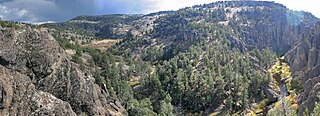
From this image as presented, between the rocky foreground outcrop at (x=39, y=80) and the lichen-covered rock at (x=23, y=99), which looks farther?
the rocky foreground outcrop at (x=39, y=80)

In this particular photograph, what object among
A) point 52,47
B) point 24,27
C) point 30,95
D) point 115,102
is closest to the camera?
point 30,95

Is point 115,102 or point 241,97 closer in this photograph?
point 115,102

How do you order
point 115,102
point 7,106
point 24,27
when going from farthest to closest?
point 115,102 → point 24,27 → point 7,106

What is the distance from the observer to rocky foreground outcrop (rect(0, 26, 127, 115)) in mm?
88000

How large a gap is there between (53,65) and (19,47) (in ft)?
41.2

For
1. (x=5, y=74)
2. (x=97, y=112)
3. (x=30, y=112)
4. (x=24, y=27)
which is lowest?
(x=97, y=112)

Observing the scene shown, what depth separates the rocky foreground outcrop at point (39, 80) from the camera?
8800 centimetres

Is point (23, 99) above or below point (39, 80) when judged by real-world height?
below

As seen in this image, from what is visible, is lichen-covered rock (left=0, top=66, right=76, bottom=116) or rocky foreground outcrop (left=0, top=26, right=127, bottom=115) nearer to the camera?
lichen-covered rock (left=0, top=66, right=76, bottom=116)

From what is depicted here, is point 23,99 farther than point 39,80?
No

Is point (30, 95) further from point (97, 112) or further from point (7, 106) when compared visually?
point (97, 112)

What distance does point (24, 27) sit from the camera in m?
108

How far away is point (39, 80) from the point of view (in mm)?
103500

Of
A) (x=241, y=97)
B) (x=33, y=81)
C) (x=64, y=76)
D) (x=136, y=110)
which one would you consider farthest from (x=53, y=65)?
(x=241, y=97)
